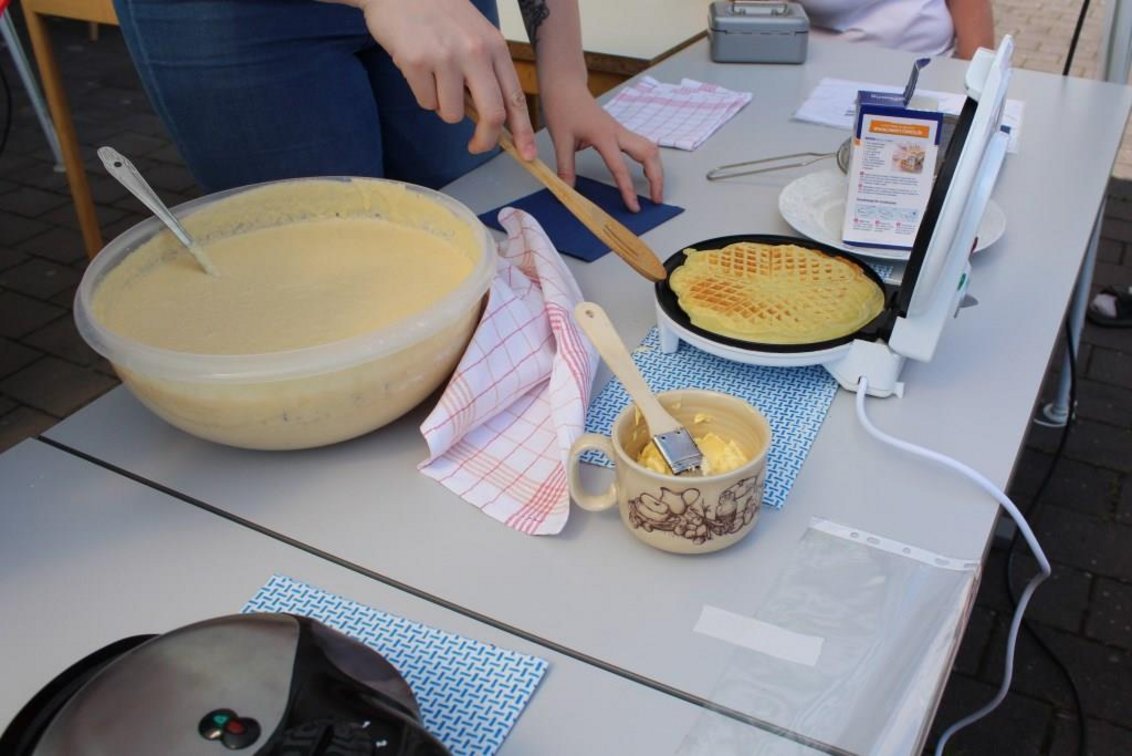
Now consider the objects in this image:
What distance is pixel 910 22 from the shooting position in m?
1.96

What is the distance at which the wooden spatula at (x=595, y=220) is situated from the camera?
0.93 metres

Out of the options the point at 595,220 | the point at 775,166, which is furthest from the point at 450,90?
the point at 775,166

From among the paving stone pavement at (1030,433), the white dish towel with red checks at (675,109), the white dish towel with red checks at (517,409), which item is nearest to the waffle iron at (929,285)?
the white dish towel with red checks at (517,409)

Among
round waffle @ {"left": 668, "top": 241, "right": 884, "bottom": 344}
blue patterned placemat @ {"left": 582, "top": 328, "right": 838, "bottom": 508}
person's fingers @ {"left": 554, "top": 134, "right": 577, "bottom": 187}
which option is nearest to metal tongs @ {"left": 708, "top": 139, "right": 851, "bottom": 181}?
person's fingers @ {"left": 554, "top": 134, "right": 577, "bottom": 187}

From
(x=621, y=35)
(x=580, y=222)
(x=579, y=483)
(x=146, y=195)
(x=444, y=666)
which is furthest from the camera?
(x=621, y=35)

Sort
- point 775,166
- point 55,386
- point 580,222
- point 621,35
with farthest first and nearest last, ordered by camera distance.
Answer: point 55,386
point 621,35
point 775,166
point 580,222

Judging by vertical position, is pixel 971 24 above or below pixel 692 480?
below

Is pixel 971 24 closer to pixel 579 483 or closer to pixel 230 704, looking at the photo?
pixel 579 483

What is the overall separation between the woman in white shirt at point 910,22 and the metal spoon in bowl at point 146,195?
1.53 metres

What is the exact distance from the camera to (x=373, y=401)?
0.78 m

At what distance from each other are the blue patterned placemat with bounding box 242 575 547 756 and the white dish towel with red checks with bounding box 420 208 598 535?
13cm

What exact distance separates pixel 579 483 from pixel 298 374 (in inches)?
9.3

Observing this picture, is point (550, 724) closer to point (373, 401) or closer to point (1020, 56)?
point (373, 401)

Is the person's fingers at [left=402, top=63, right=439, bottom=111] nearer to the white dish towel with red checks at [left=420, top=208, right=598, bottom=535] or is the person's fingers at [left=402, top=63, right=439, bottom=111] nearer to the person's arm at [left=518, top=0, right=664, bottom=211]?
the white dish towel with red checks at [left=420, top=208, right=598, bottom=535]
